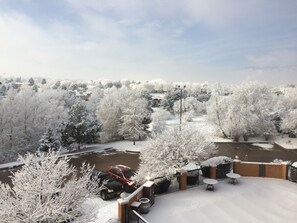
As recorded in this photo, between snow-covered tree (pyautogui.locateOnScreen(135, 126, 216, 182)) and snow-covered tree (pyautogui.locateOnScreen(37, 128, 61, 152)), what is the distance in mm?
13220

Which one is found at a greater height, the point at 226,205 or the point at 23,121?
the point at 23,121

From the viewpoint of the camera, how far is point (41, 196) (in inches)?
329

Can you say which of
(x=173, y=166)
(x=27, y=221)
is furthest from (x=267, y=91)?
(x=27, y=221)

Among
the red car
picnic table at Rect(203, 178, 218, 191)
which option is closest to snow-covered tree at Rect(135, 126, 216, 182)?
the red car

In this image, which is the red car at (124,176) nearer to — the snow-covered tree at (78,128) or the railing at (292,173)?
the railing at (292,173)

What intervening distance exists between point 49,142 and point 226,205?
63.0ft

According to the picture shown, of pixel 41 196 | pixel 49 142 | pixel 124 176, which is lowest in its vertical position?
pixel 124 176

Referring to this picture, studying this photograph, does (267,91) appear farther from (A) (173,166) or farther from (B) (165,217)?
(B) (165,217)

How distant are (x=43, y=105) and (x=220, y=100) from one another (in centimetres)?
2370

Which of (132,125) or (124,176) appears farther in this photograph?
(132,125)

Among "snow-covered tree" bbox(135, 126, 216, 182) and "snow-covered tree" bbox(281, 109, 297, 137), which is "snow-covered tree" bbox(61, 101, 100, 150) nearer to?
"snow-covered tree" bbox(135, 126, 216, 182)

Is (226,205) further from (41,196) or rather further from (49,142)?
(49,142)

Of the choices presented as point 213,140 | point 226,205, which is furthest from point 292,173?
point 213,140

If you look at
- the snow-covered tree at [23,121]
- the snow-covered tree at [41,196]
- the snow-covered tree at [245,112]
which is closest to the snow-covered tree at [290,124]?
the snow-covered tree at [245,112]
